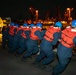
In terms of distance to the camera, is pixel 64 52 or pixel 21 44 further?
pixel 21 44

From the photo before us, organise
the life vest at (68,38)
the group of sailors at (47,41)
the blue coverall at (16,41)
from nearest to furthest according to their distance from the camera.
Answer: the life vest at (68,38) → the group of sailors at (47,41) → the blue coverall at (16,41)

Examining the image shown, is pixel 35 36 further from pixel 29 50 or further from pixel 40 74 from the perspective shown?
pixel 40 74

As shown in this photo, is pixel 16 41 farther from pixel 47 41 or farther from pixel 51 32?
pixel 51 32

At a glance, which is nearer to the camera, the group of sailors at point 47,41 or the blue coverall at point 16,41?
the group of sailors at point 47,41

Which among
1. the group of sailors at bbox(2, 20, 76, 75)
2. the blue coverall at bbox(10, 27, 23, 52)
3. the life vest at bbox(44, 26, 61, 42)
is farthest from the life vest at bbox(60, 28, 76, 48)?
the blue coverall at bbox(10, 27, 23, 52)

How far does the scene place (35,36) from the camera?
10.6 m

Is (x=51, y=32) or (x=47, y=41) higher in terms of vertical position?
(x=51, y=32)

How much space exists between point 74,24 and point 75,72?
6.67ft

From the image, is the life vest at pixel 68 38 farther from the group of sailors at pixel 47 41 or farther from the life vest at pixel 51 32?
the life vest at pixel 51 32

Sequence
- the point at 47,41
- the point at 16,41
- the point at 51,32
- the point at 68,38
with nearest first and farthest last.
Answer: the point at 68,38, the point at 51,32, the point at 47,41, the point at 16,41

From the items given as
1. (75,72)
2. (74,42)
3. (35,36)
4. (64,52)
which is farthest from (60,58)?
(35,36)

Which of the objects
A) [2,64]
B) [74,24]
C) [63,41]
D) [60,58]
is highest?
[74,24]

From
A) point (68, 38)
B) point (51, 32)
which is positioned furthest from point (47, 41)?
point (68, 38)

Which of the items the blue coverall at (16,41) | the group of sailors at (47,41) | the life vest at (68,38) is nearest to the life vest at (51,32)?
the group of sailors at (47,41)
